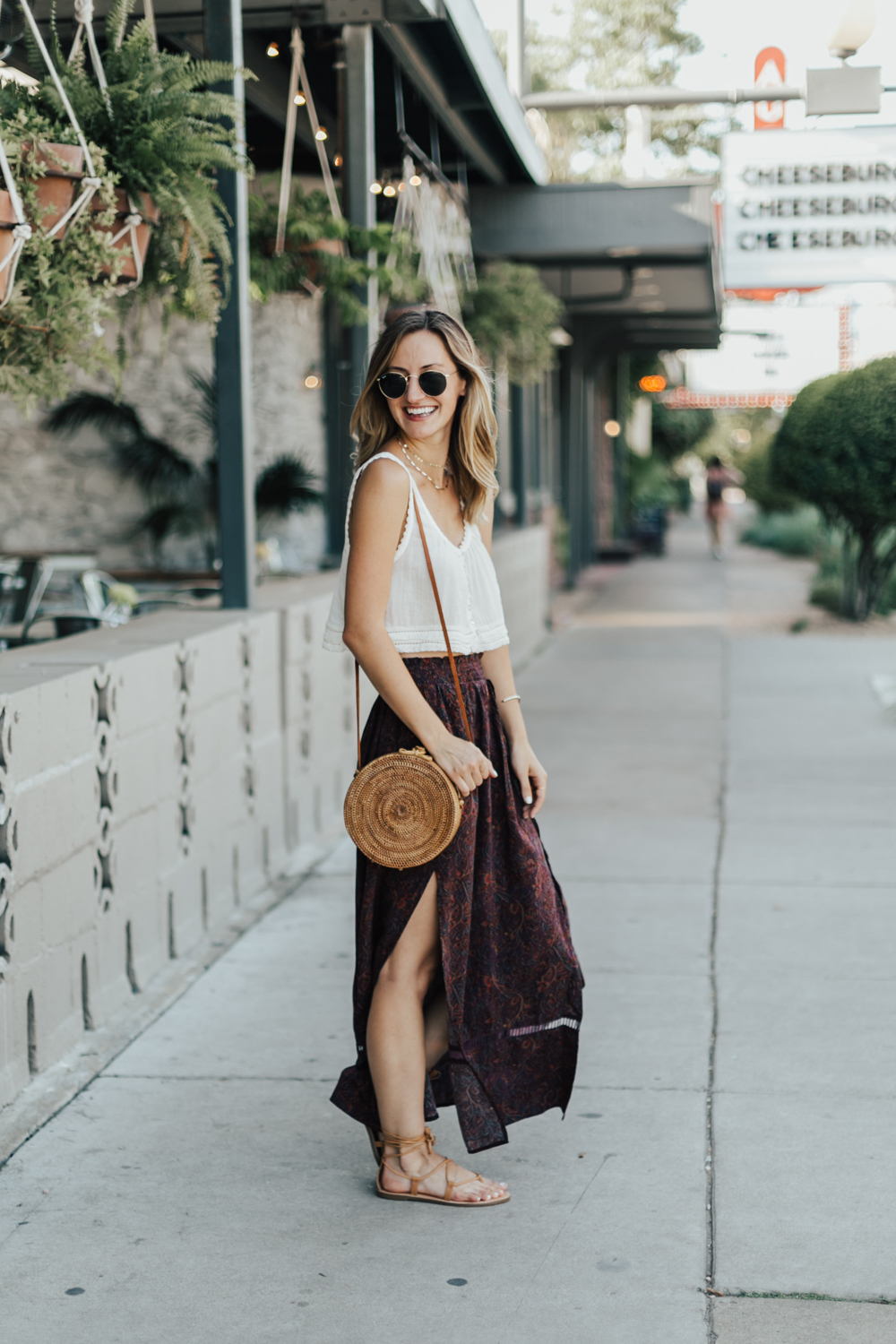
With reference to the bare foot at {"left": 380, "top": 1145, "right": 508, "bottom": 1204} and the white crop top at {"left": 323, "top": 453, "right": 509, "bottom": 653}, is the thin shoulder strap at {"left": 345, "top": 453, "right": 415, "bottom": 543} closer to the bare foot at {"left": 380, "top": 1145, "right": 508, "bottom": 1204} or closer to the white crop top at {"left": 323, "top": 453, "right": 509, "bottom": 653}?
the white crop top at {"left": 323, "top": 453, "right": 509, "bottom": 653}

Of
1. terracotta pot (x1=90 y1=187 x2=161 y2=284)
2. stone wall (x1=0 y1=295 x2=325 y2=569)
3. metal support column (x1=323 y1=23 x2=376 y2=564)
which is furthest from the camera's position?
stone wall (x1=0 y1=295 x2=325 y2=569)

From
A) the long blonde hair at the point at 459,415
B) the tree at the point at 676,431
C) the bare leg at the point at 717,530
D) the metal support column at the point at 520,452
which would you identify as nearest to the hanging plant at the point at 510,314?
the metal support column at the point at 520,452

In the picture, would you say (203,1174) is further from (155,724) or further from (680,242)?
(680,242)

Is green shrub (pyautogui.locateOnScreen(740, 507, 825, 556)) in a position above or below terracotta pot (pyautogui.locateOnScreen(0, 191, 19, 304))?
below

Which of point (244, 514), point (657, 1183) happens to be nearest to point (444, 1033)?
point (657, 1183)

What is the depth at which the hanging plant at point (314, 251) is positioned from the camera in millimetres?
6703

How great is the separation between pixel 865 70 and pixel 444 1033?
738cm

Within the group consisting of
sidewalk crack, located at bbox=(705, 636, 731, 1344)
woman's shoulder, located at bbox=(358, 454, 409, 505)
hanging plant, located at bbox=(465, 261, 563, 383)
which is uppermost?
hanging plant, located at bbox=(465, 261, 563, 383)

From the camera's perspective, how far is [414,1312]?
265 cm

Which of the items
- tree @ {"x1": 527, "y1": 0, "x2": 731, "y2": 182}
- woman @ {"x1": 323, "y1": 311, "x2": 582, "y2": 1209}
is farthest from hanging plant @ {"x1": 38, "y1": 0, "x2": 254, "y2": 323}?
tree @ {"x1": 527, "y1": 0, "x2": 731, "y2": 182}

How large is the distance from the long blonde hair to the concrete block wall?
1083mm

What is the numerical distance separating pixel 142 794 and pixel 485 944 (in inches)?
62.4

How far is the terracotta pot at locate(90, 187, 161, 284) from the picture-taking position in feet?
13.1

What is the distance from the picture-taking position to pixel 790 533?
25844 millimetres
